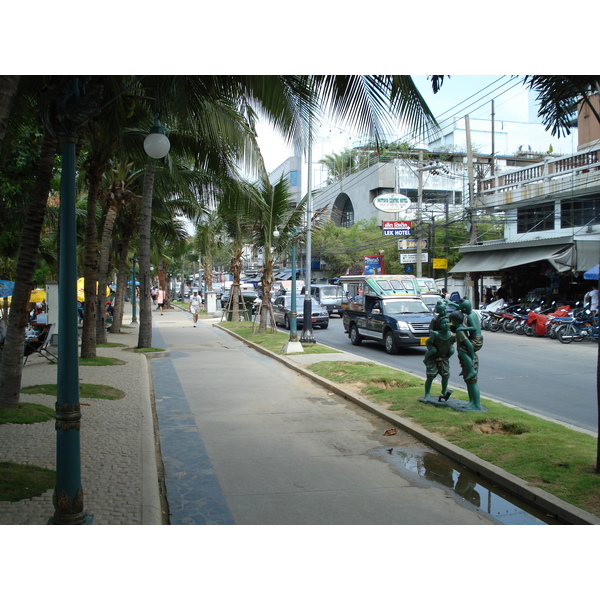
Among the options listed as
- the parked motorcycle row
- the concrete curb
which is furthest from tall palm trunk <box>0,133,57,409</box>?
the parked motorcycle row

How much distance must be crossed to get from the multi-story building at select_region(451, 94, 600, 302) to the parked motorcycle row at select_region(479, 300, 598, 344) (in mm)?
1861

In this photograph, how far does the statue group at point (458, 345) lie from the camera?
8.05 metres

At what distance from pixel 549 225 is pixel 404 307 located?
1443 centimetres

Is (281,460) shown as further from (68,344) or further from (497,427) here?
(68,344)

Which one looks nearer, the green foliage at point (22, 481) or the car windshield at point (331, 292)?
the green foliage at point (22, 481)

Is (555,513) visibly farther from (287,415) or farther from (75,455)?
(287,415)

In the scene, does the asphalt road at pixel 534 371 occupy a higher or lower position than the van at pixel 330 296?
lower

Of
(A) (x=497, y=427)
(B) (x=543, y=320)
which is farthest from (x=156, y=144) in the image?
(B) (x=543, y=320)

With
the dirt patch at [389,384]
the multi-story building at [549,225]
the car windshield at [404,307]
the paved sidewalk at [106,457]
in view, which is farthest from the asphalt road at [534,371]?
the paved sidewalk at [106,457]

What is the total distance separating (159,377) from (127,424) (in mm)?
5230

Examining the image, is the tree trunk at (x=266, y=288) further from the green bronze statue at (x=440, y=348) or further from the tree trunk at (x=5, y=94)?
the tree trunk at (x=5, y=94)

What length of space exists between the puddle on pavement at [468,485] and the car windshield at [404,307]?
10.7 meters

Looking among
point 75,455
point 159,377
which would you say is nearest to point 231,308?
point 159,377

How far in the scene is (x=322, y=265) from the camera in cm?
5888
